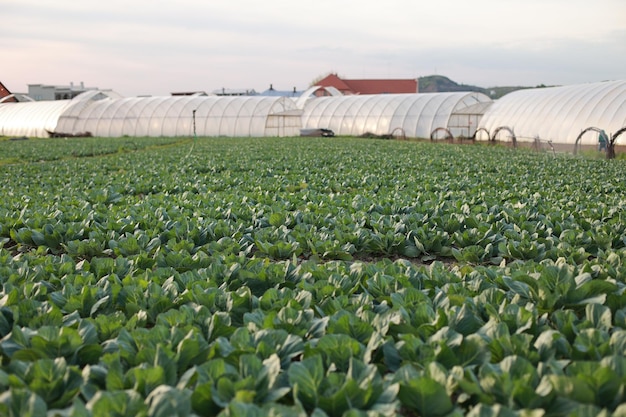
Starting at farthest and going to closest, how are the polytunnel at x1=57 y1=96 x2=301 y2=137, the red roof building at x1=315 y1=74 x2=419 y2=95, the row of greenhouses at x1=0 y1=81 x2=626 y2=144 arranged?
the red roof building at x1=315 y1=74 x2=419 y2=95, the polytunnel at x1=57 y1=96 x2=301 y2=137, the row of greenhouses at x1=0 y1=81 x2=626 y2=144

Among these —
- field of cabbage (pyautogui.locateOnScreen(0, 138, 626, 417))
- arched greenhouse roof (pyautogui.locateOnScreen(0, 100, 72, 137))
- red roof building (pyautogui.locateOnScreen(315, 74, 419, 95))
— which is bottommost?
field of cabbage (pyautogui.locateOnScreen(0, 138, 626, 417))

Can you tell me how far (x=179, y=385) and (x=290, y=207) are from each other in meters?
5.81

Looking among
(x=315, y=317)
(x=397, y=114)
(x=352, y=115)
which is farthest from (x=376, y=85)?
(x=315, y=317)

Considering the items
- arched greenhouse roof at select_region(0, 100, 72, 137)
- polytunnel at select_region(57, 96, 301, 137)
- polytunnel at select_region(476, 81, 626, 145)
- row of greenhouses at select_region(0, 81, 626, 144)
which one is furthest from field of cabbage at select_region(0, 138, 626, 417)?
arched greenhouse roof at select_region(0, 100, 72, 137)

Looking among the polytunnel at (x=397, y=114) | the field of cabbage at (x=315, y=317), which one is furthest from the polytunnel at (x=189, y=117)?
the field of cabbage at (x=315, y=317)

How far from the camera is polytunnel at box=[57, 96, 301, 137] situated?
43.5 m

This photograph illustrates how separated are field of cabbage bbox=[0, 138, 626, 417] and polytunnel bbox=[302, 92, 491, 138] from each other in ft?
96.8

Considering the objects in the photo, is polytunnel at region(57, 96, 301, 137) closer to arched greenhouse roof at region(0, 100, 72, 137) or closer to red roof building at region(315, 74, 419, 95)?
arched greenhouse roof at region(0, 100, 72, 137)

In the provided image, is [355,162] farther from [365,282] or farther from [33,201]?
[365,282]

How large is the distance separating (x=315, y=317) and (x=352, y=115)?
38.4m

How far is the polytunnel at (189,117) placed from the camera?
43469 mm

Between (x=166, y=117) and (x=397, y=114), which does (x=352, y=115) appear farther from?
(x=166, y=117)

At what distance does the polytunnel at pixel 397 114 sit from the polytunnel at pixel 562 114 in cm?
227

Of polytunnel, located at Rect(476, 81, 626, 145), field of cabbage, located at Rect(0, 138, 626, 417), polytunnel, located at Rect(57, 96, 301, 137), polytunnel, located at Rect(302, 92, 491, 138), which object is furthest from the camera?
polytunnel, located at Rect(57, 96, 301, 137)
